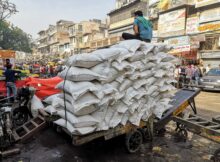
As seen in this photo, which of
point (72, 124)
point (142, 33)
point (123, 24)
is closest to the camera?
point (72, 124)

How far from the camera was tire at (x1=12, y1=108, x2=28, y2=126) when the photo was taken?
589 cm

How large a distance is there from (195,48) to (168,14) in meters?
5.19

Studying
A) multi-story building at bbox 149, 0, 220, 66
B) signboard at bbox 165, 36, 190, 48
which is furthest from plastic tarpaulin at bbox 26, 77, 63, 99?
signboard at bbox 165, 36, 190, 48

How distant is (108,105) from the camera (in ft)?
11.7

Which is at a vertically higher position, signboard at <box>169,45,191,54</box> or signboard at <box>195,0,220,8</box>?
signboard at <box>195,0,220,8</box>

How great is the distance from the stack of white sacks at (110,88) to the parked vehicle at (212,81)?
30.9 feet

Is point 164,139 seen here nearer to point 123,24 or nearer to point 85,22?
point 123,24

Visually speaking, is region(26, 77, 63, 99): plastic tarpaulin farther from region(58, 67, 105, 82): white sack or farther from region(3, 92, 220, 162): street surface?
region(58, 67, 105, 82): white sack

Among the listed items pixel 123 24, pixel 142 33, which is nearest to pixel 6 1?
pixel 123 24

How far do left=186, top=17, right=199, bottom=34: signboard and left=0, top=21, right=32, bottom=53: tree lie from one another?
1401 inches

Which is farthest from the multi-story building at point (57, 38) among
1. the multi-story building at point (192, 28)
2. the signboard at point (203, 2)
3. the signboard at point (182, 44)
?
the signboard at point (203, 2)

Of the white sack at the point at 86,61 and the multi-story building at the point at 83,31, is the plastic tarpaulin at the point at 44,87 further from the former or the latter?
the multi-story building at the point at 83,31

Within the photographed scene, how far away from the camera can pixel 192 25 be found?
19547mm

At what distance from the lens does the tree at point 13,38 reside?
144 feet
